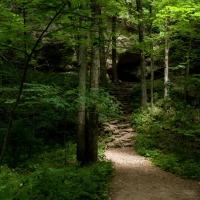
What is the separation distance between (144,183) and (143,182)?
8 cm

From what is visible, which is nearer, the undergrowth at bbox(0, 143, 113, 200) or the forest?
the forest

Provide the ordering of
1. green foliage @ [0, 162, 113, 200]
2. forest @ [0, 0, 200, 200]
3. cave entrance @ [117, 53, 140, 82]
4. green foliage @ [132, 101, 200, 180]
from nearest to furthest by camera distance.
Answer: forest @ [0, 0, 200, 200] → green foliage @ [0, 162, 113, 200] → green foliage @ [132, 101, 200, 180] → cave entrance @ [117, 53, 140, 82]

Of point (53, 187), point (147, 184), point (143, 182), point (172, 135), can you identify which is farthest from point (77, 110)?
point (172, 135)

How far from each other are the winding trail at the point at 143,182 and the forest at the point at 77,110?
0.31 m

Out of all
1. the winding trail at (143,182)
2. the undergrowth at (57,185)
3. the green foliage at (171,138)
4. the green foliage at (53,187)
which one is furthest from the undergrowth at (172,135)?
the green foliage at (53,187)

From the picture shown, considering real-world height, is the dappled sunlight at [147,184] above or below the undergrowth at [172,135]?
below

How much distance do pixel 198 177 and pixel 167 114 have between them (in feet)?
17.8

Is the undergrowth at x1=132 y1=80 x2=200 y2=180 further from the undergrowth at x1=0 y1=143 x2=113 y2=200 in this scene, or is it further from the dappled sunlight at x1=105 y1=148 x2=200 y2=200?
the undergrowth at x1=0 y1=143 x2=113 y2=200

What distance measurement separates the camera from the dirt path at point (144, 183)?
543 cm

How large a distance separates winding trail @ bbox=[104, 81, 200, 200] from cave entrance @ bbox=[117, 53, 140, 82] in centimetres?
1184

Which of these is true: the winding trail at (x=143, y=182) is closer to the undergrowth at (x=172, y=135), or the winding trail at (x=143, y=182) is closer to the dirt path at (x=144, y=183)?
the dirt path at (x=144, y=183)

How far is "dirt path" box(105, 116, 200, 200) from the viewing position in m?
5.43

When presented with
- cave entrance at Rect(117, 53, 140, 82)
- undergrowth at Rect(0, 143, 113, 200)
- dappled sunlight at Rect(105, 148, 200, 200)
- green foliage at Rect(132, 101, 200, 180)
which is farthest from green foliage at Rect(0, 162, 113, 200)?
cave entrance at Rect(117, 53, 140, 82)

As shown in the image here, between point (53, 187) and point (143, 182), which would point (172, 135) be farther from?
point (53, 187)
